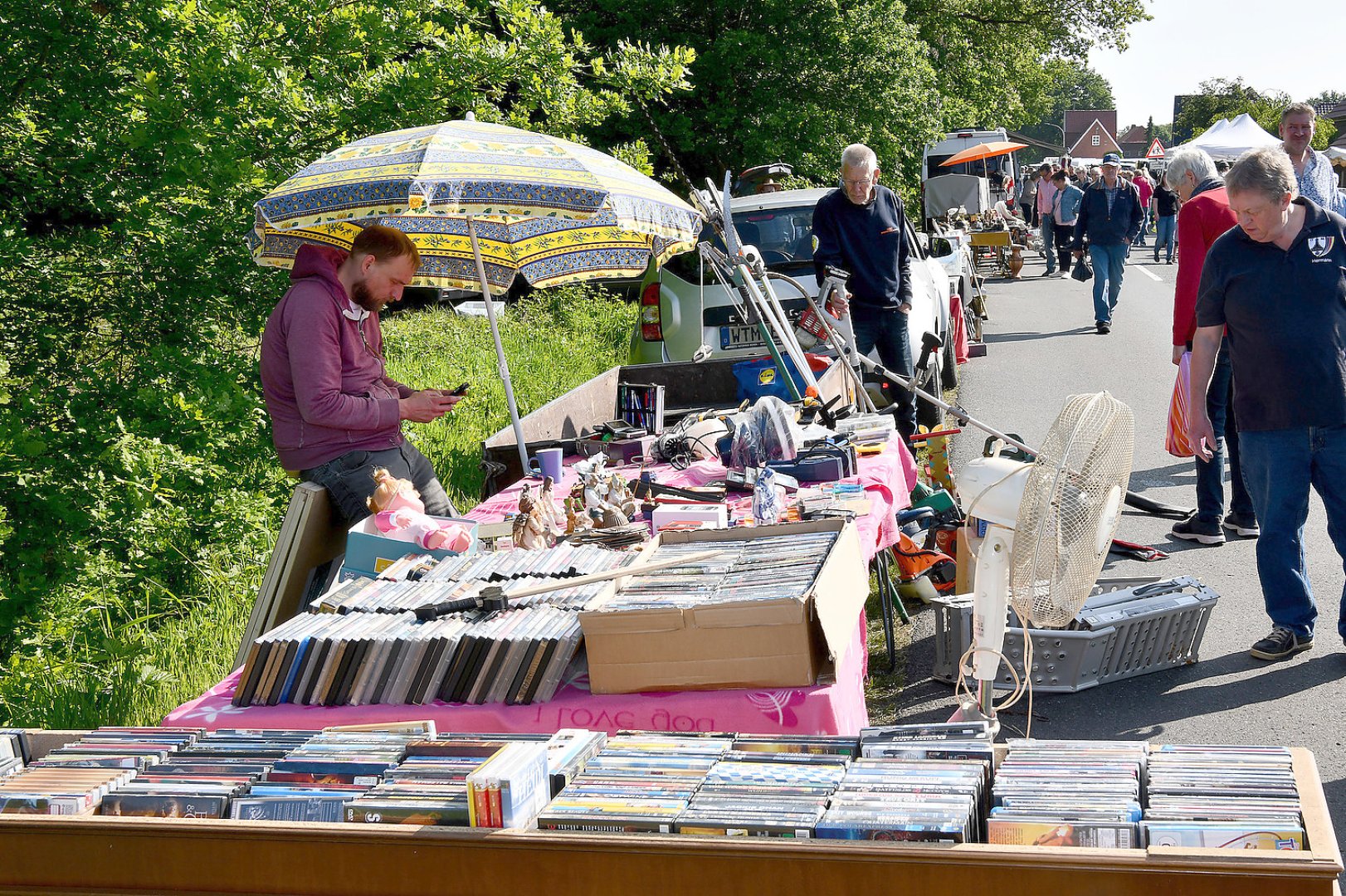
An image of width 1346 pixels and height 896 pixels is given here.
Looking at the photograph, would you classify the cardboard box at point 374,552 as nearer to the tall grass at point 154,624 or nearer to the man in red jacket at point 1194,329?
the tall grass at point 154,624

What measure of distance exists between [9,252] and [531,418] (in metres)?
2.85

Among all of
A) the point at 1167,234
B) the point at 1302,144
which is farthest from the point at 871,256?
the point at 1167,234

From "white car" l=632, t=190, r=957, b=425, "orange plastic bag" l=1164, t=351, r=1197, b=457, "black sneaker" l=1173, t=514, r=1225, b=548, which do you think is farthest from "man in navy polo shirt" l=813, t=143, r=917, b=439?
"black sneaker" l=1173, t=514, r=1225, b=548

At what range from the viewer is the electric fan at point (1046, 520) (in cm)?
291

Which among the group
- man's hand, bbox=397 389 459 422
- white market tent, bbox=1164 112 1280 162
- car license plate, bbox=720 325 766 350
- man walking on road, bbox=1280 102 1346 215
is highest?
white market tent, bbox=1164 112 1280 162

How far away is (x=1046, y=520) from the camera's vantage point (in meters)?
2.88

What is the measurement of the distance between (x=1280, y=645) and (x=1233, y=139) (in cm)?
1985

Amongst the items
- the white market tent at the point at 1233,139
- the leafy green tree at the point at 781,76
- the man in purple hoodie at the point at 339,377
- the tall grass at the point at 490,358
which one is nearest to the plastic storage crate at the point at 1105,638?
the man in purple hoodie at the point at 339,377

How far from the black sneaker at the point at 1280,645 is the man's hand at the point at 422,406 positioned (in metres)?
3.76

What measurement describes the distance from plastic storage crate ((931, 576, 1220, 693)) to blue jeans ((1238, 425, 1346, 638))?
33 centimetres

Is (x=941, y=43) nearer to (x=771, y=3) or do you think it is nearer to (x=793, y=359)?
(x=771, y=3)

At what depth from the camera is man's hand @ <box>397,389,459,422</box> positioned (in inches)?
201

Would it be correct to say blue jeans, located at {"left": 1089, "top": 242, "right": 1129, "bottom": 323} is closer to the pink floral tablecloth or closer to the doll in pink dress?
the doll in pink dress

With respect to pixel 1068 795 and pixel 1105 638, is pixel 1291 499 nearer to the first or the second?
pixel 1105 638
